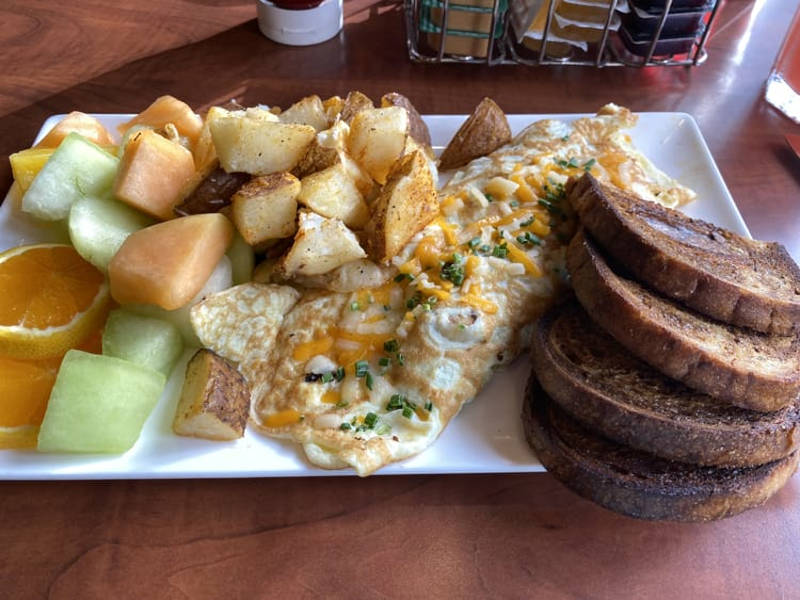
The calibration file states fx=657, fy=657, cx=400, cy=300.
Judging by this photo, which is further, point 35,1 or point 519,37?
point 35,1

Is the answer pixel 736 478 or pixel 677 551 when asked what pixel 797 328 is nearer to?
pixel 736 478

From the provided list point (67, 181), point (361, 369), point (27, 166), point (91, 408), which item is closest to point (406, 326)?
point (361, 369)

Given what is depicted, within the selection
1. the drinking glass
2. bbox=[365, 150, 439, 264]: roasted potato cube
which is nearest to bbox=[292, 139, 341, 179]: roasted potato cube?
bbox=[365, 150, 439, 264]: roasted potato cube

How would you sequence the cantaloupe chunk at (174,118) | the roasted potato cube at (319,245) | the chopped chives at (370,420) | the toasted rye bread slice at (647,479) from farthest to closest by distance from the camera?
the cantaloupe chunk at (174,118), the roasted potato cube at (319,245), the chopped chives at (370,420), the toasted rye bread slice at (647,479)

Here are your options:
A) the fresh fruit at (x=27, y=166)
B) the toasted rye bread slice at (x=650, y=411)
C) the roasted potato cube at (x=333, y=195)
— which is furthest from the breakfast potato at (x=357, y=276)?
the fresh fruit at (x=27, y=166)

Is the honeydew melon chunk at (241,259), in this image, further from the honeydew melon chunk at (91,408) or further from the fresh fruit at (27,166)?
the fresh fruit at (27,166)

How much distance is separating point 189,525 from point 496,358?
884 millimetres

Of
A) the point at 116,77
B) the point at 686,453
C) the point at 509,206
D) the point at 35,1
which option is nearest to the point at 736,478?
the point at 686,453

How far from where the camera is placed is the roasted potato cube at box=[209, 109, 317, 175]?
1.83m

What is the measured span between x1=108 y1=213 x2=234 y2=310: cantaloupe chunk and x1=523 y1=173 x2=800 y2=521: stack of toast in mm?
916

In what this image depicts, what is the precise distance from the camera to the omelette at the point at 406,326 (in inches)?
65.1

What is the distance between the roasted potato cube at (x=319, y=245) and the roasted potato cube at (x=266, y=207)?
0.06 metres

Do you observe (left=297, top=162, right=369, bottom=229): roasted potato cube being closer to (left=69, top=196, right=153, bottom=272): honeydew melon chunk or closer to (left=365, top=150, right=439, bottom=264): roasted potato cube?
(left=365, top=150, right=439, bottom=264): roasted potato cube

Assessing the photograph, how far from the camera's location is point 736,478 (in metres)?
1.54
